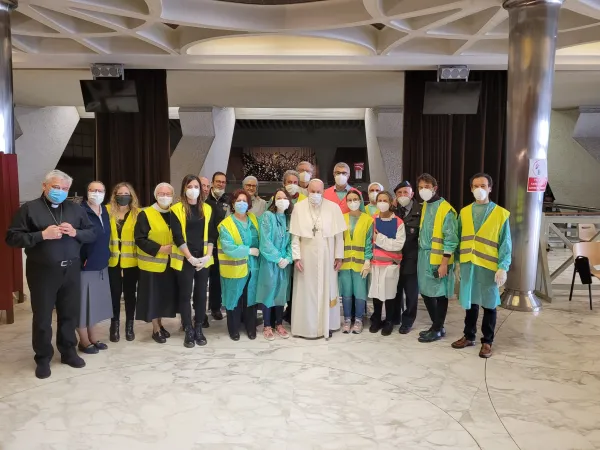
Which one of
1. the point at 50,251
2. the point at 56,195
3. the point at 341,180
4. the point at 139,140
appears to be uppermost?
the point at 139,140

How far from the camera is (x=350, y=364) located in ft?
13.4

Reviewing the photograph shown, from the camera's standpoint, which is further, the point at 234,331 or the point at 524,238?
the point at 524,238

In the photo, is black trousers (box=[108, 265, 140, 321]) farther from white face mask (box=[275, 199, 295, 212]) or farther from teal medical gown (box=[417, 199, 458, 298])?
teal medical gown (box=[417, 199, 458, 298])

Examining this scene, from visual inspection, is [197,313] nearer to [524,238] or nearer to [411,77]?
[524,238]

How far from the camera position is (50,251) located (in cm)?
362

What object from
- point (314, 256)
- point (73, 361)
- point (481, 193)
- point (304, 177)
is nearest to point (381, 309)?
point (314, 256)

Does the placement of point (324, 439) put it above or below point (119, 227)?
below

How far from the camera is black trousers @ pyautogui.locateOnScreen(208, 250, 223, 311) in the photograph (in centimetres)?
504

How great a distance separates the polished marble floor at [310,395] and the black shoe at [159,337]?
8cm

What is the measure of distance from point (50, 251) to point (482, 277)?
3.40 m

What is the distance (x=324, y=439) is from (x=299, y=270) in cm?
195

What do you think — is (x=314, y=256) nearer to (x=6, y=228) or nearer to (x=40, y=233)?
(x=40, y=233)

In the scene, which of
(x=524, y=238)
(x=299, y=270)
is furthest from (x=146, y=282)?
(x=524, y=238)

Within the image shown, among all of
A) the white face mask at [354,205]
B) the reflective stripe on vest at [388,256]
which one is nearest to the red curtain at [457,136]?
the white face mask at [354,205]
